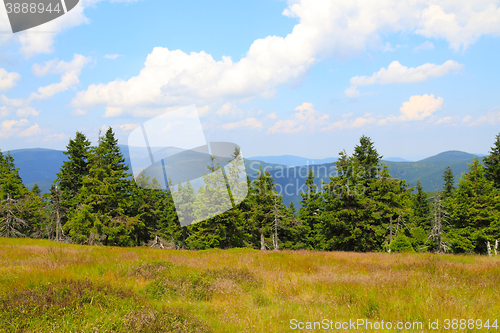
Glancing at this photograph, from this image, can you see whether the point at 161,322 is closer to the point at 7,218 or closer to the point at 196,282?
the point at 196,282

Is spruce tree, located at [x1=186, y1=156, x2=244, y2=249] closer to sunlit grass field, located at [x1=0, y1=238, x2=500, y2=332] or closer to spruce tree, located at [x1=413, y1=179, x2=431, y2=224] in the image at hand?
sunlit grass field, located at [x1=0, y1=238, x2=500, y2=332]

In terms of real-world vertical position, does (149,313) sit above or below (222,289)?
above

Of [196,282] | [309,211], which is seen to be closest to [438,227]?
[309,211]

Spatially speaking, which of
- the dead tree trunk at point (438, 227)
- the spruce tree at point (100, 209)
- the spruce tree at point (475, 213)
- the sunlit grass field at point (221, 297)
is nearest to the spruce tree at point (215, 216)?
the spruce tree at point (100, 209)

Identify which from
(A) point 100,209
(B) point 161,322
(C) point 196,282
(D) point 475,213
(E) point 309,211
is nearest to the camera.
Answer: (B) point 161,322

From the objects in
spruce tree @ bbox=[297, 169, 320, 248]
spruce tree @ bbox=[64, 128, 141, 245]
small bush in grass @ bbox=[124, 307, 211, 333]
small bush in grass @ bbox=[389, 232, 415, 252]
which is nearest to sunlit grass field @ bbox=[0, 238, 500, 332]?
small bush in grass @ bbox=[124, 307, 211, 333]

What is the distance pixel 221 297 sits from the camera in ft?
20.0

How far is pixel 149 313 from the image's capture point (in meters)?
4.32

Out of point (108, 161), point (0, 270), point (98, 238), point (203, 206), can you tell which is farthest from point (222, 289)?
point (108, 161)

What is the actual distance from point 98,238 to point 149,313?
2800 centimetres

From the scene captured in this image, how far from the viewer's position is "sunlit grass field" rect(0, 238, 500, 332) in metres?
4.13

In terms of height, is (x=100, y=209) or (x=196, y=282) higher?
(x=196, y=282)

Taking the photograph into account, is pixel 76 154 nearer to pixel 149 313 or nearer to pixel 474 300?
pixel 149 313

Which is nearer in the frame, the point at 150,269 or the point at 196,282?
the point at 196,282
